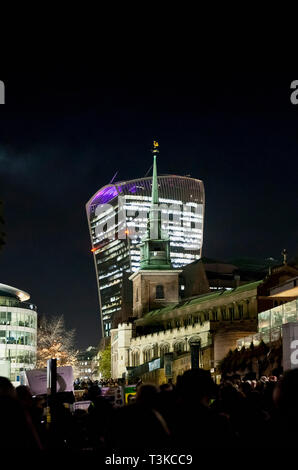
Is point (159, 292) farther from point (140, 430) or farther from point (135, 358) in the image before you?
point (140, 430)

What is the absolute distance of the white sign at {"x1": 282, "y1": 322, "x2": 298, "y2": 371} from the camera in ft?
105

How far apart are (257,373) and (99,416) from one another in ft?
154

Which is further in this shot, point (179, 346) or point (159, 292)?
point (159, 292)

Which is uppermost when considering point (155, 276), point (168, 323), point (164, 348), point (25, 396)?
point (155, 276)

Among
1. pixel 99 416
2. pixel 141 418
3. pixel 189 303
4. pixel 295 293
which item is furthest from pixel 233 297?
pixel 141 418

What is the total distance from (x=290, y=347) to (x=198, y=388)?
2396cm

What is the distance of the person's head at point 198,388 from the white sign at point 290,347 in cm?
2186

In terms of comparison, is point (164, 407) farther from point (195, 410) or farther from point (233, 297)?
point (233, 297)

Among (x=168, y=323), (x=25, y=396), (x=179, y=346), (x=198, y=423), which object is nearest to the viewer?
(x=198, y=423)

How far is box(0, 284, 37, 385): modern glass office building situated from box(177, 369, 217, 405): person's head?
119471mm

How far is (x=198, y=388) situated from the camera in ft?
31.9

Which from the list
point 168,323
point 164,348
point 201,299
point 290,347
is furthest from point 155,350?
point 290,347

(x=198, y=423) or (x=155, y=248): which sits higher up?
(x=155, y=248)

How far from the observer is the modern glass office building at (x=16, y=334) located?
130250 mm
